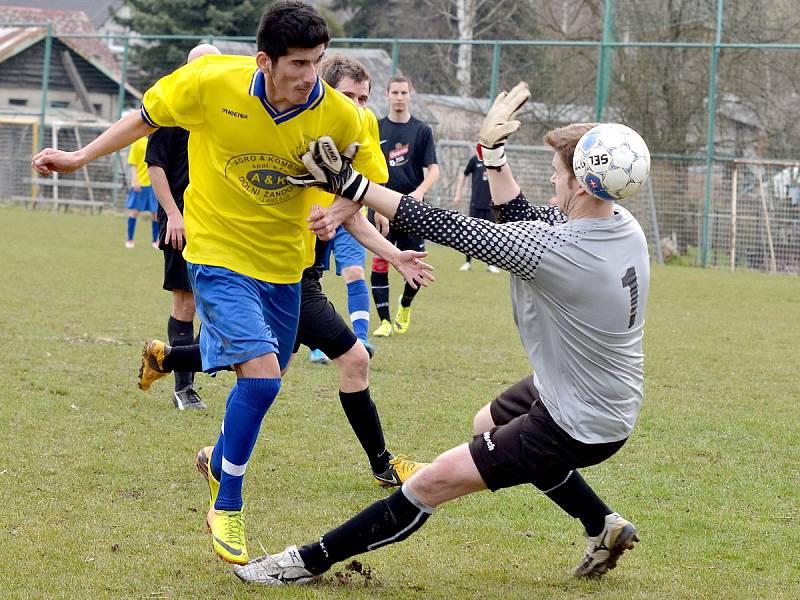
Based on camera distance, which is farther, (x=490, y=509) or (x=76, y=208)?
(x=76, y=208)

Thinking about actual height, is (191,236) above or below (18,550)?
above

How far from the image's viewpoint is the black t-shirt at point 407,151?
11.0 meters

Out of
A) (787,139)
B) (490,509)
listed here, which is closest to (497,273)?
(787,139)

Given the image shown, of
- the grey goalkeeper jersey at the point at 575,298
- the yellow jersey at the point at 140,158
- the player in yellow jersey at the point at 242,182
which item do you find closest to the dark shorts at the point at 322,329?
the player in yellow jersey at the point at 242,182

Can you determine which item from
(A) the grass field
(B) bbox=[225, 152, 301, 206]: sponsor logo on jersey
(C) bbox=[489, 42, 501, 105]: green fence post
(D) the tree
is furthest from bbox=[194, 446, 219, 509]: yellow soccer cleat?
(D) the tree

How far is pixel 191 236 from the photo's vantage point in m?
4.59

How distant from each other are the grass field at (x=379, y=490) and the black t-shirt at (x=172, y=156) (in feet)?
4.61

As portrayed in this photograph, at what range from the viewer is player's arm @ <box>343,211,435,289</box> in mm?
4137

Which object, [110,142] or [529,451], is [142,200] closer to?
[110,142]

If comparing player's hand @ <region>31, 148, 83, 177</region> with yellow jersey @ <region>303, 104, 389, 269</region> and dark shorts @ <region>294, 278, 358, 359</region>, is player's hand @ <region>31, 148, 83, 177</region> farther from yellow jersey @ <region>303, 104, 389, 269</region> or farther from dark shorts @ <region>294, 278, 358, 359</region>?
dark shorts @ <region>294, 278, 358, 359</region>

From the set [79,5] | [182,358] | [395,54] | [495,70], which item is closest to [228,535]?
[182,358]

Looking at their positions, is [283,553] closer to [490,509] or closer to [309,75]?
[490,509]

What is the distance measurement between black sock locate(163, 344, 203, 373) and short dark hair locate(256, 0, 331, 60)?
2.16 meters

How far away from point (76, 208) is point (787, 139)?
52.8 ft
